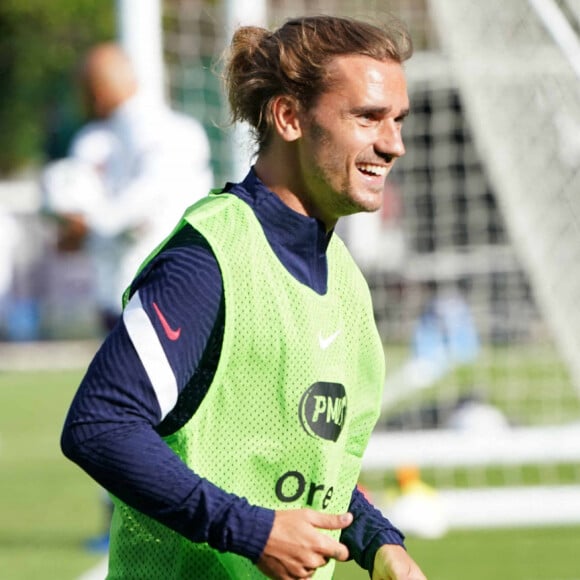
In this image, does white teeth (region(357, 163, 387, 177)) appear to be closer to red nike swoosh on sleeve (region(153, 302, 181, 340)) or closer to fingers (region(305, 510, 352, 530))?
red nike swoosh on sleeve (region(153, 302, 181, 340))

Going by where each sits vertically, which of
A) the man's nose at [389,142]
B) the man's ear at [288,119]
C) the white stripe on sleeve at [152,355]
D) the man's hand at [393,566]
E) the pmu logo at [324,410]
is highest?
the man's ear at [288,119]

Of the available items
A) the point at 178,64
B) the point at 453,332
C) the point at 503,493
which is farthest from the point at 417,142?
the point at 453,332

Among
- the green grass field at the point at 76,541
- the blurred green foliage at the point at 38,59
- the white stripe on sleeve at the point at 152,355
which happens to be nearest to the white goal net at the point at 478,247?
the green grass field at the point at 76,541

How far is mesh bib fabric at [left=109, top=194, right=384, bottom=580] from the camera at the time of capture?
3016mm

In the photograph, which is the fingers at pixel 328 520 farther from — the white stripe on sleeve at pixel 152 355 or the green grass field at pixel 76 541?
the green grass field at pixel 76 541

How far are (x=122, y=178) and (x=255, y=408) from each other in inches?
189

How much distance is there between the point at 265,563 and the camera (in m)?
2.79

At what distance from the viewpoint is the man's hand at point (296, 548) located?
2.77m

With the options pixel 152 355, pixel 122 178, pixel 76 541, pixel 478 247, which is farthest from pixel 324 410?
pixel 478 247

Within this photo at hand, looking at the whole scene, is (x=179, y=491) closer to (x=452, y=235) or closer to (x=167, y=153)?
(x=167, y=153)

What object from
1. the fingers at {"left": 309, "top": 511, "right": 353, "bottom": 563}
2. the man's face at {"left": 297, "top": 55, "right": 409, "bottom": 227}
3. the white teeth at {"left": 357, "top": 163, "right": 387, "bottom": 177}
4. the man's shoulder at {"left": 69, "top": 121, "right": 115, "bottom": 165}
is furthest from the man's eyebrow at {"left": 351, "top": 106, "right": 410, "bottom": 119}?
the man's shoulder at {"left": 69, "top": 121, "right": 115, "bottom": 165}

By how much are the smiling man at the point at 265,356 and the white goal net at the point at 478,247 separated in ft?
2.76

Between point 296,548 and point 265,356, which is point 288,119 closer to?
point 265,356

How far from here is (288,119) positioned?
3.23 metres
